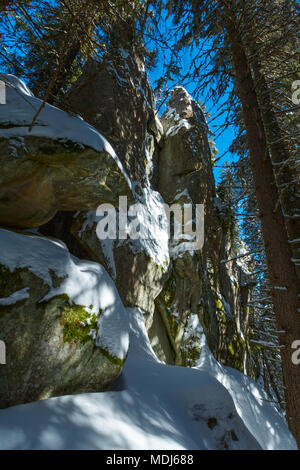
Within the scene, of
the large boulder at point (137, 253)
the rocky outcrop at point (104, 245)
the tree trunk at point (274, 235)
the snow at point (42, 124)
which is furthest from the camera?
the large boulder at point (137, 253)

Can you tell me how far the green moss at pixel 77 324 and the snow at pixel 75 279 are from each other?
0.23ft

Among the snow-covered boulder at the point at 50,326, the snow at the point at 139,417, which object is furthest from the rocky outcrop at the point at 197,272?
the snow-covered boulder at the point at 50,326

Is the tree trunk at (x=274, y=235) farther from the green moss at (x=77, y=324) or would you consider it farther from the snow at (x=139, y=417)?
the green moss at (x=77, y=324)

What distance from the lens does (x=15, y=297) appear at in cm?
245

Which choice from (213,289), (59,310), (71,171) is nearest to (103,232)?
(71,171)

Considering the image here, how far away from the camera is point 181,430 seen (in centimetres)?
272

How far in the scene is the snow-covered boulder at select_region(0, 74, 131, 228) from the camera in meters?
3.11

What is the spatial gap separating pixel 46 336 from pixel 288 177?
6791mm

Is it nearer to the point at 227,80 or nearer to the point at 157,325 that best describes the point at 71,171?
the point at 227,80

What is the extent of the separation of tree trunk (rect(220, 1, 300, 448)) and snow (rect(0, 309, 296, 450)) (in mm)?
1508

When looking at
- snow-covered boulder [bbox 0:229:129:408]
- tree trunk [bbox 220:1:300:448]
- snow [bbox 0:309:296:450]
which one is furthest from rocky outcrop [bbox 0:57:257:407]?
tree trunk [bbox 220:1:300:448]

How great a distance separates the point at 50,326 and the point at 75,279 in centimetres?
62

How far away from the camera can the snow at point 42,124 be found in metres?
3.11

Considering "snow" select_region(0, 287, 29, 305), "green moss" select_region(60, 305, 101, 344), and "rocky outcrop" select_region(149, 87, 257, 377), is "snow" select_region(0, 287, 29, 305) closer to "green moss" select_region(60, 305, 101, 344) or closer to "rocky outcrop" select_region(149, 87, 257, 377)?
"green moss" select_region(60, 305, 101, 344)
